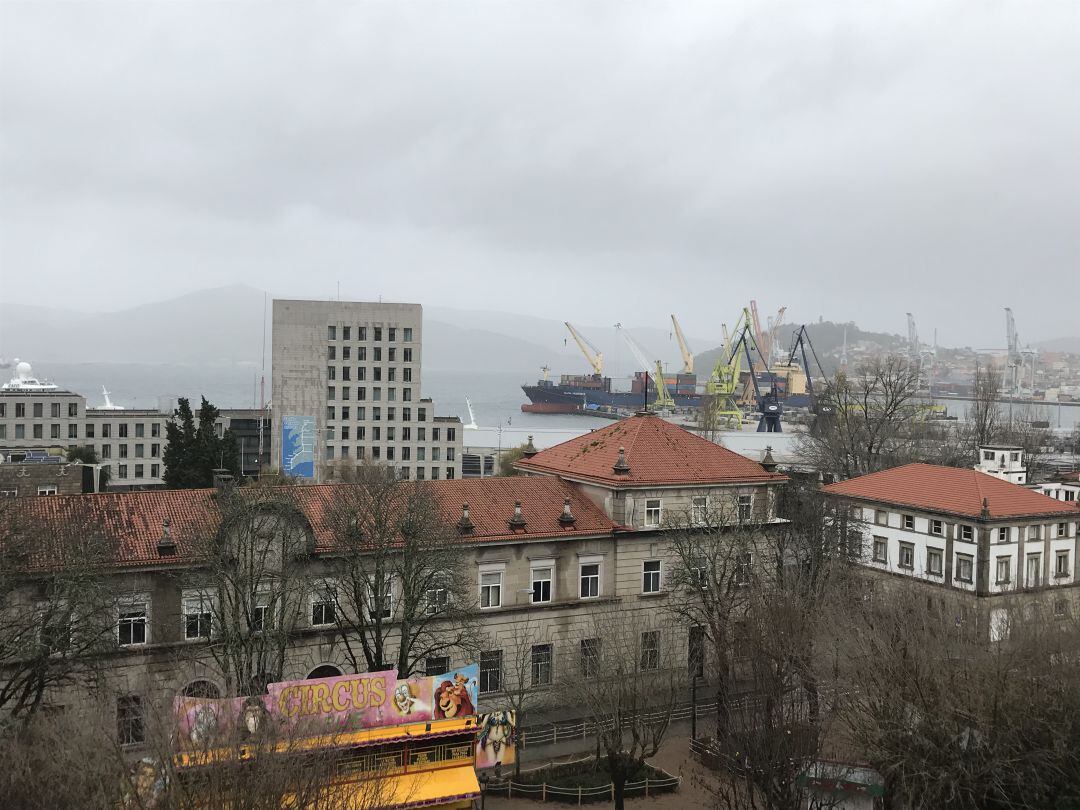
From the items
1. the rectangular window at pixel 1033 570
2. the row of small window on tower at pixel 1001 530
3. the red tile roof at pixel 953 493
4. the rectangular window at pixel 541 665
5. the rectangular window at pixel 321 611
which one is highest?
the red tile roof at pixel 953 493

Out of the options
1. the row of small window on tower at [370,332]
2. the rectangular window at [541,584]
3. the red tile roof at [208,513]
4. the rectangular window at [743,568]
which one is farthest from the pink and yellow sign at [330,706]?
the row of small window on tower at [370,332]

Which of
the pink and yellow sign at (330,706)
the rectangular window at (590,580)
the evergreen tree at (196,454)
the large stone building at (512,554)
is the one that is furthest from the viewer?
the evergreen tree at (196,454)

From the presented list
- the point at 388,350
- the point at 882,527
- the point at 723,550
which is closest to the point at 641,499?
the point at 723,550

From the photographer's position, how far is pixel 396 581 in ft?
91.7

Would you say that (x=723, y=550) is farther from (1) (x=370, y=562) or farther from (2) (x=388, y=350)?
(2) (x=388, y=350)

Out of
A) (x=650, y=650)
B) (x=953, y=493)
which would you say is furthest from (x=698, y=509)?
(x=953, y=493)

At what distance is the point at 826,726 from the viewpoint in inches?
861

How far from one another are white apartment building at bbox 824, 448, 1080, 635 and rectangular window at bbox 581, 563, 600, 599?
646 inches

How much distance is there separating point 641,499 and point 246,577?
13.9 metres

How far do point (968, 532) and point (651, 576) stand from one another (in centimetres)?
1579

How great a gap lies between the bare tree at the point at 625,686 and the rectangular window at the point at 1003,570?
15.9m

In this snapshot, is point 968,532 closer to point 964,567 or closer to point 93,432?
point 964,567

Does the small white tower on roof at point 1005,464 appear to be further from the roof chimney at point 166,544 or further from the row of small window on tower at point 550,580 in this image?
the roof chimney at point 166,544

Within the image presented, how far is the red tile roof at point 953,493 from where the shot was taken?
39.8m
